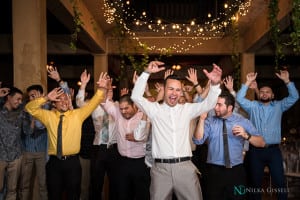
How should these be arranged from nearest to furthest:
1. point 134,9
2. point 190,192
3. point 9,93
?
point 190,192 → point 9,93 → point 134,9

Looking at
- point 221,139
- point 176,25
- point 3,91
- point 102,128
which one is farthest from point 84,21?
point 221,139

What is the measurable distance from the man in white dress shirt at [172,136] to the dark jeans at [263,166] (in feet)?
5.58

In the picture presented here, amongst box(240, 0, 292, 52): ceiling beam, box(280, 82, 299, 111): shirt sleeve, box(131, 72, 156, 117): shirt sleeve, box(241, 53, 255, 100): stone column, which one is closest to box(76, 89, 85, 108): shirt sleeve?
box(131, 72, 156, 117): shirt sleeve

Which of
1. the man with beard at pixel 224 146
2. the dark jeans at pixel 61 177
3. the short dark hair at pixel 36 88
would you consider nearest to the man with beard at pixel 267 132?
the man with beard at pixel 224 146

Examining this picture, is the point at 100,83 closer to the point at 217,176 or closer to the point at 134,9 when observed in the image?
the point at 217,176

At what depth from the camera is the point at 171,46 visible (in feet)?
33.9

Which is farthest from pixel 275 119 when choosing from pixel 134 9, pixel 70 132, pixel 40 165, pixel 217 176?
pixel 134 9

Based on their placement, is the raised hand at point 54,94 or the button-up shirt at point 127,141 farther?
the button-up shirt at point 127,141

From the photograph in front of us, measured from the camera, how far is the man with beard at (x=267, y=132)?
17.0 ft

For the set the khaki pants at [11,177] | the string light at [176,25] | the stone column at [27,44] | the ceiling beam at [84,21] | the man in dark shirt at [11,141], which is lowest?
the khaki pants at [11,177]

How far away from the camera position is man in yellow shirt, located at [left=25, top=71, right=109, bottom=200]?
4.44 metres

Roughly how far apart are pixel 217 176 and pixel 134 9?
19.6 feet

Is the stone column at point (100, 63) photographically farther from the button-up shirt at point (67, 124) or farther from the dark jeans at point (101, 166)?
the button-up shirt at point (67, 124)

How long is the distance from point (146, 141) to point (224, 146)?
95cm
